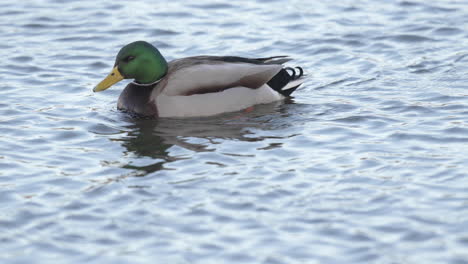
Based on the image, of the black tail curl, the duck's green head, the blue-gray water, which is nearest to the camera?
the blue-gray water

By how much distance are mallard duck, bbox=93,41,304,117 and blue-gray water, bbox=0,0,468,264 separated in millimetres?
176

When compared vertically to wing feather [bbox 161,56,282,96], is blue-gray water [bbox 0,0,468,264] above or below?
below

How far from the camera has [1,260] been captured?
654 centimetres

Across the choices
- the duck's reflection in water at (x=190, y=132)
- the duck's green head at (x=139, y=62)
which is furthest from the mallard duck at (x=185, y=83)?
the duck's reflection in water at (x=190, y=132)

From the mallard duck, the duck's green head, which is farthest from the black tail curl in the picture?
the duck's green head

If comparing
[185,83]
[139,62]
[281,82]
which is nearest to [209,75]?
[185,83]

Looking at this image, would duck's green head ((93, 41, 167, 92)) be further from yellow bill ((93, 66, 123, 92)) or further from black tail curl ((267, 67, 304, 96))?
black tail curl ((267, 67, 304, 96))

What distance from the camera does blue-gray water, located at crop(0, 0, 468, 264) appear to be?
677cm

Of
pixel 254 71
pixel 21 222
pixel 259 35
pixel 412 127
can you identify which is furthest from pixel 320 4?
pixel 21 222

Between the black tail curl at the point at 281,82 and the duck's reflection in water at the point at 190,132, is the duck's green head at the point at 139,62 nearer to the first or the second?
the duck's reflection in water at the point at 190,132

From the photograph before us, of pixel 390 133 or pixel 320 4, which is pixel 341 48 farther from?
pixel 390 133

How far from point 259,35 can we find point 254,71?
9.82ft

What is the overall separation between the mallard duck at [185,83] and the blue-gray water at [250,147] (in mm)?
176

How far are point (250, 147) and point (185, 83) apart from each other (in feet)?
4.98
